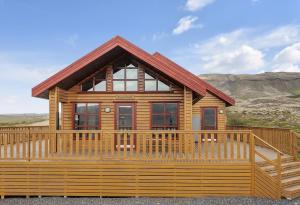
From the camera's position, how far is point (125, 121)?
12.3m

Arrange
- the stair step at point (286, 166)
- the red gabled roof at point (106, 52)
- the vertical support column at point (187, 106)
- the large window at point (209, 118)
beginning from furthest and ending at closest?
the large window at point (209, 118) → the vertical support column at point (187, 106) → the red gabled roof at point (106, 52) → the stair step at point (286, 166)

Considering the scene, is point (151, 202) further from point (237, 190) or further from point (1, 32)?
point (1, 32)

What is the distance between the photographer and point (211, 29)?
219 ft

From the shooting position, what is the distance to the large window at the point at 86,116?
12273 millimetres

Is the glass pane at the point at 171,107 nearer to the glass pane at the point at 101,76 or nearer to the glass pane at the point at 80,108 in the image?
the glass pane at the point at 101,76

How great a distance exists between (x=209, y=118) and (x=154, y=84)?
751 centimetres

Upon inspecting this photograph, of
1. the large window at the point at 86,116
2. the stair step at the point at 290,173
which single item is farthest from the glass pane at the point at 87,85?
the stair step at the point at 290,173

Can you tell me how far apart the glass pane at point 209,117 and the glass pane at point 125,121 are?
7.61 m

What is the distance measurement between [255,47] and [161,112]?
128503mm

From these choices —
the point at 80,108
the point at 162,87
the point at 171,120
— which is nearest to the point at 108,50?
the point at 162,87

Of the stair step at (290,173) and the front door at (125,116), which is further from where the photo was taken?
the front door at (125,116)

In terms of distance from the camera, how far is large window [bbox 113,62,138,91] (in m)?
12.4

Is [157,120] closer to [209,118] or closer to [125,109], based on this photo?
[125,109]

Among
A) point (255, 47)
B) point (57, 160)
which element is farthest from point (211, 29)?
point (255, 47)
